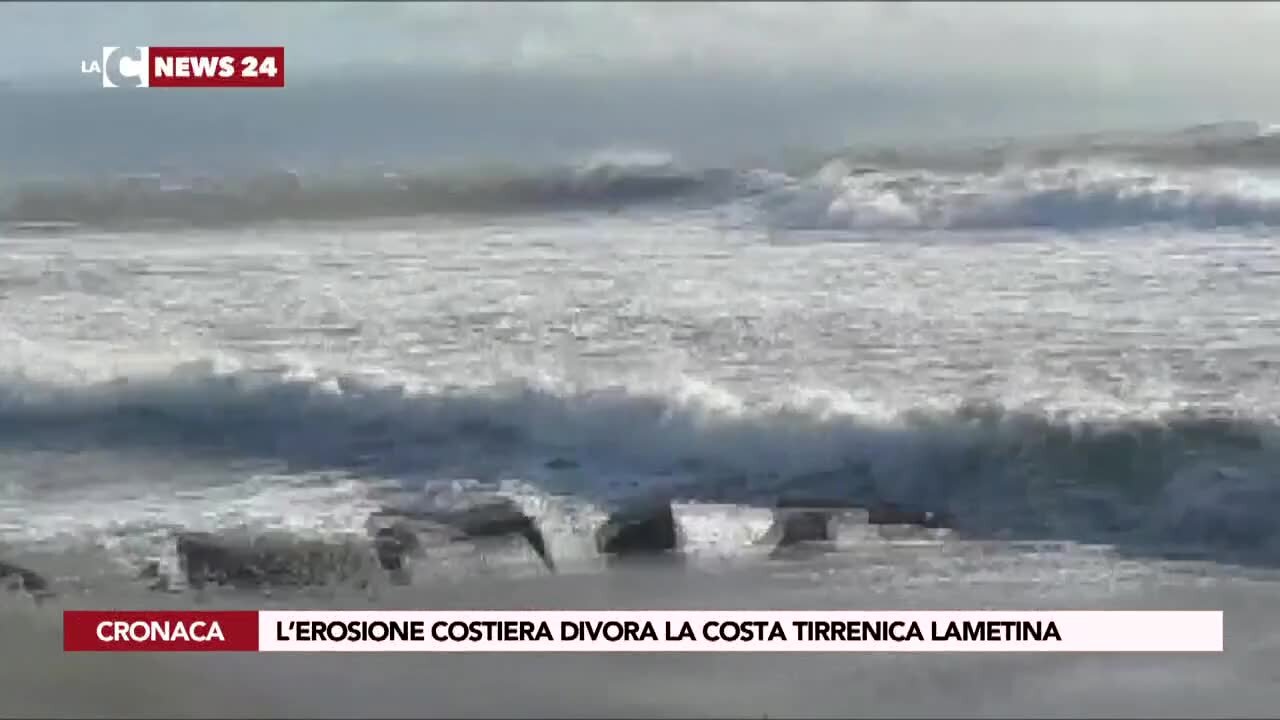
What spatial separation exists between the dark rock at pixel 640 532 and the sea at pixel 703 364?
0.08 ft

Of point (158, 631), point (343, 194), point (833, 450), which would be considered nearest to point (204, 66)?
point (343, 194)

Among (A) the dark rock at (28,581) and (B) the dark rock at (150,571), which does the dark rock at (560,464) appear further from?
(A) the dark rock at (28,581)

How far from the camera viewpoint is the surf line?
188 cm

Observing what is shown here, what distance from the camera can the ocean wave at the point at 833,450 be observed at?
6.28ft

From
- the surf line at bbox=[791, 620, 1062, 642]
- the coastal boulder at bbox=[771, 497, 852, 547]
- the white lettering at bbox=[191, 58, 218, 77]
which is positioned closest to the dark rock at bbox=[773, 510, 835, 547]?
the coastal boulder at bbox=[771, 497, 852, 547]

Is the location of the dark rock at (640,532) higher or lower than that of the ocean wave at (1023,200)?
lower

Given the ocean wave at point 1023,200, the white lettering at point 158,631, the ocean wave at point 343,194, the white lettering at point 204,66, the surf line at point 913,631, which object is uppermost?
the white lettering at point 204,66

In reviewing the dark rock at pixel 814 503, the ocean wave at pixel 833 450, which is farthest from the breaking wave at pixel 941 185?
the dark rock at pixel 814 503

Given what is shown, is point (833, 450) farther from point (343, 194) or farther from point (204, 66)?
point (204, 66)

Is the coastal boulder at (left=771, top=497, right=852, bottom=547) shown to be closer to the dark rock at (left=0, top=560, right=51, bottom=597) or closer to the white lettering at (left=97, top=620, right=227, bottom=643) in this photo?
the white lettering at (left=97, top=620, right=227, bottom=643)

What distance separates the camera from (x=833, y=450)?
1.92 m

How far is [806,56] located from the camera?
1.87 meters

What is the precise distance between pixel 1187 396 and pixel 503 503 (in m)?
1.02

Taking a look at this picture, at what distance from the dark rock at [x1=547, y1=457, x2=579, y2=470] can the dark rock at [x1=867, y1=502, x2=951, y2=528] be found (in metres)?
0.45
